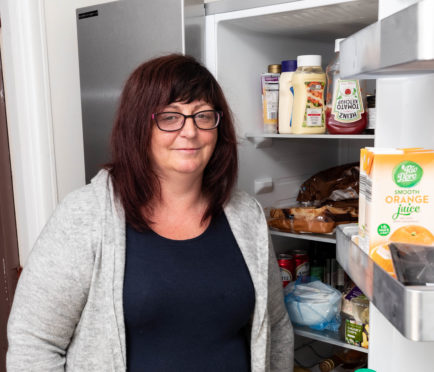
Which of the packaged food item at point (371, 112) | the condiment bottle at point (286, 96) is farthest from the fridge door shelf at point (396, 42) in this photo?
the condiment bottle at point (286, 96)

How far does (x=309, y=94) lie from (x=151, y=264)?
69 centimetres

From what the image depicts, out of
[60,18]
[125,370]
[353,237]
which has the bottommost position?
[125,370]

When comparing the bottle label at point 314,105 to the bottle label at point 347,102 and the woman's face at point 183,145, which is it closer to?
the bottle label at point 347,102

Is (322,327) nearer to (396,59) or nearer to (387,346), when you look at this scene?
(387,346)

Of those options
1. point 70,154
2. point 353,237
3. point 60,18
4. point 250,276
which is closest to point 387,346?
point 353,237

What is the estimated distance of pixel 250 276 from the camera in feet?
3.92

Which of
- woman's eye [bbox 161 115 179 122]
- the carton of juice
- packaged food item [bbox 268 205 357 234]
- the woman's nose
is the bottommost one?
packaged food item [bbox 268 205 357 234]

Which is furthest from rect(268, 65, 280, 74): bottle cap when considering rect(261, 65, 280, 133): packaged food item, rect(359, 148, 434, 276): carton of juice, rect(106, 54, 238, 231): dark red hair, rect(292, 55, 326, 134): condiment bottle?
rect(359, 148, 434, 276): carton of juice

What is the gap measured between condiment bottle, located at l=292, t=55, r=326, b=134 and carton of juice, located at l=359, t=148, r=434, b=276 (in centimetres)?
83

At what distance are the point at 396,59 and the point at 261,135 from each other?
3.56 feet

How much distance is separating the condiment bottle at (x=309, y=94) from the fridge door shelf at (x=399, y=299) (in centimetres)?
86

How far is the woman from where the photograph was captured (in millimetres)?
1076

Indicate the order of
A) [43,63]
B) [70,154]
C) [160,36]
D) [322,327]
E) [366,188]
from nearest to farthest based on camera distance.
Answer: [366,188], [160,36], [322,327], [43,63], [70,154]

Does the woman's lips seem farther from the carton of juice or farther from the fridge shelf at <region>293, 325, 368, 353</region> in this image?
the fridge shelf at <region>293, 325, 368, 353</region>
